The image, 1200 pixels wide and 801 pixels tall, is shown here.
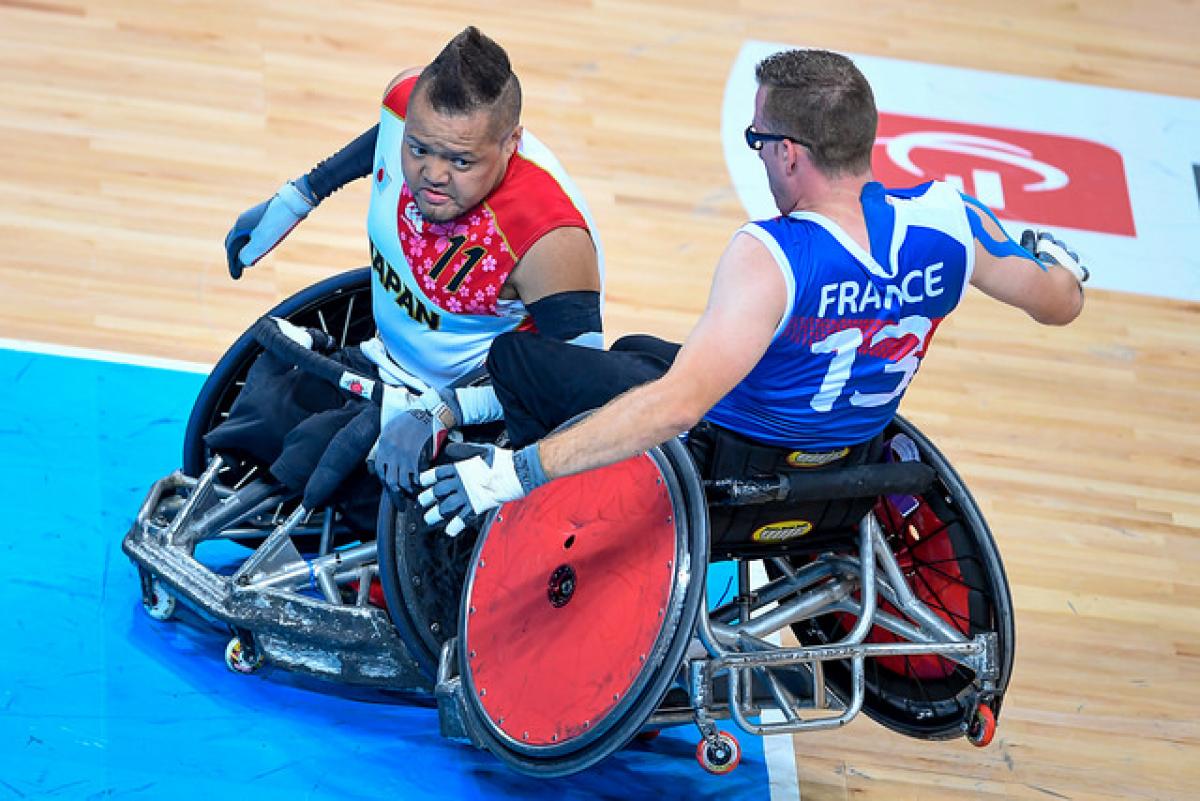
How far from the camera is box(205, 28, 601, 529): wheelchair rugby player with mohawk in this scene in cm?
408

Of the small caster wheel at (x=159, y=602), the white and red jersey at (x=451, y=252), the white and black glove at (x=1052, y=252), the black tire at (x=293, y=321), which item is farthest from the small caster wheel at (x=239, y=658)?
the white and black glove at (x=1052, y=252)

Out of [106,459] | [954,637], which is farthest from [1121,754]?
[106,459]

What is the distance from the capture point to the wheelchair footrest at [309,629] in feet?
14.7

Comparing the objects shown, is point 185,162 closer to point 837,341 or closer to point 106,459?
point 106,459

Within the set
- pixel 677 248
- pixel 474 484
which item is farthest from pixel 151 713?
pixel 677 248

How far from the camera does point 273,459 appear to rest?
4809 mm

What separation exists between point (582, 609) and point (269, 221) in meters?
1.45

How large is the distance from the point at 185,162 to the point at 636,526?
10.3 ft

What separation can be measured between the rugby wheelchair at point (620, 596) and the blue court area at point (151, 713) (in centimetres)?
13

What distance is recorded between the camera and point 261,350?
16.0 feet

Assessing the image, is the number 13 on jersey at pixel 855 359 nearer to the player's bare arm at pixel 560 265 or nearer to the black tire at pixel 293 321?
the player's bare arm at pixel 560 265

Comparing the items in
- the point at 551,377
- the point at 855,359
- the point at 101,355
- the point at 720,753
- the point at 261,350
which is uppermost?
the point at 855,359

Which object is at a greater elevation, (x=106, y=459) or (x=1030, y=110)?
(x=1030, y=110)

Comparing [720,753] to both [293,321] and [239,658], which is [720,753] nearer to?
[239,658]
